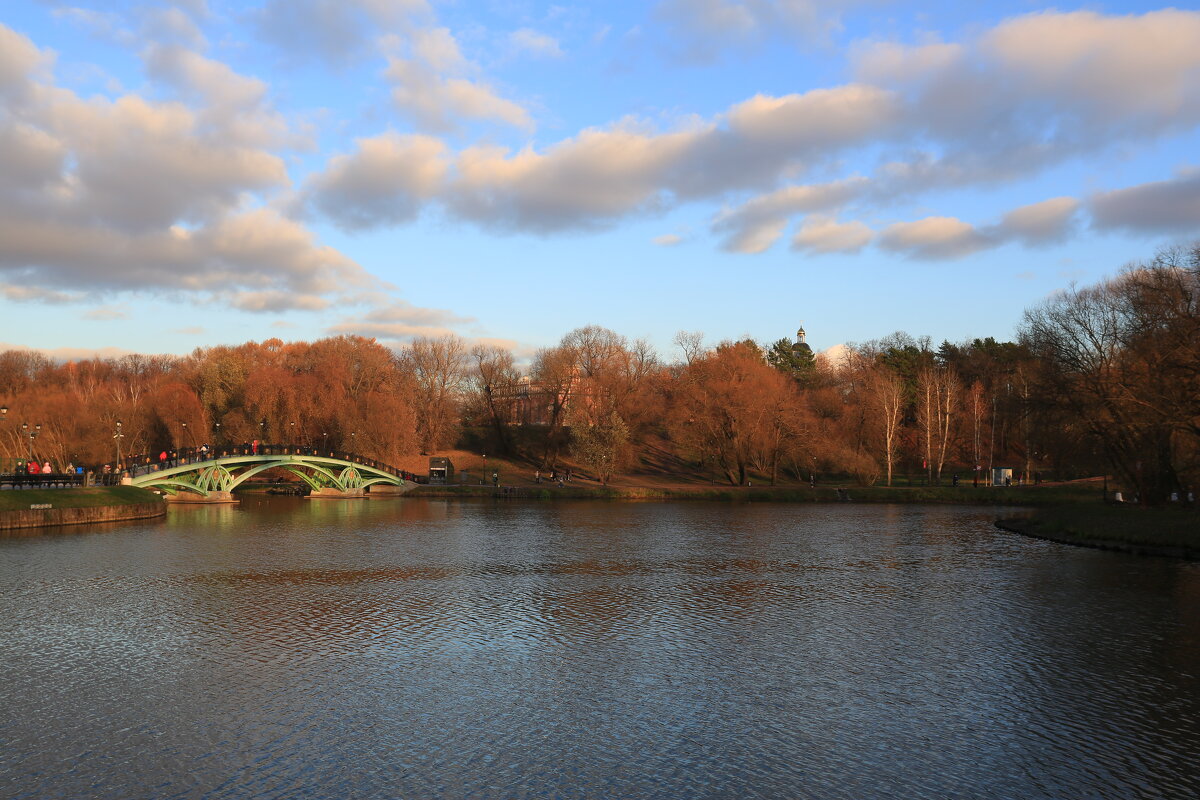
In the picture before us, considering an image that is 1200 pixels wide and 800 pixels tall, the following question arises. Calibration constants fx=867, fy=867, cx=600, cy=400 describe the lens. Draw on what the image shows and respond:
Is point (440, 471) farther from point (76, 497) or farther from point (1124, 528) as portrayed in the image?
point (1124, 528)

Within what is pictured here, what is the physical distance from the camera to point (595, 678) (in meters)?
15.4

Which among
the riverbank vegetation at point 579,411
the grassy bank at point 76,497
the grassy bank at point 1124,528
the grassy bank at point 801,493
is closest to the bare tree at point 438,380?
the riverbank vegetation at point 579,411

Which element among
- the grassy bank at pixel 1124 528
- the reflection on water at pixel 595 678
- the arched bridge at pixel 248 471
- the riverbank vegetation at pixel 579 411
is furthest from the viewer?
the riverbank vegetation at pixel 579 411

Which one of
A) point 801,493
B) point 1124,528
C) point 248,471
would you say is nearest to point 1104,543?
point 1124,528

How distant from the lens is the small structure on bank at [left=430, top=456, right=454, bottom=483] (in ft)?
289

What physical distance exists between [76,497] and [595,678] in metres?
41.9

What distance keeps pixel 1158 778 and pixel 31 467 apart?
6899 centimetres

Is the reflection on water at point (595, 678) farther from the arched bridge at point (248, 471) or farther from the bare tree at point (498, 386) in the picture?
the bare tree at point (498, 386)

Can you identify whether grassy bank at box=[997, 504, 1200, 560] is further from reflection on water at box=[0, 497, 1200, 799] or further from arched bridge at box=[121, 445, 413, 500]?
arched bridge at box=[121, 445, 413, 500]

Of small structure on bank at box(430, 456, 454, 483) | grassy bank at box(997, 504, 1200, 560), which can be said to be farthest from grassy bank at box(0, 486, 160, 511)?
grassy bank at box(997, 504, 1200, 560)

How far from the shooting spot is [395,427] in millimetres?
89312

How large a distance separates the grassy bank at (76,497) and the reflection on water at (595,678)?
14.7m

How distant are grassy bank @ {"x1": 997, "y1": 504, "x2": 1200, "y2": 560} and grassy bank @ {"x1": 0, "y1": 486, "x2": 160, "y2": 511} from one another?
159 ft

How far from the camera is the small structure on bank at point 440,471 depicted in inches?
3462
